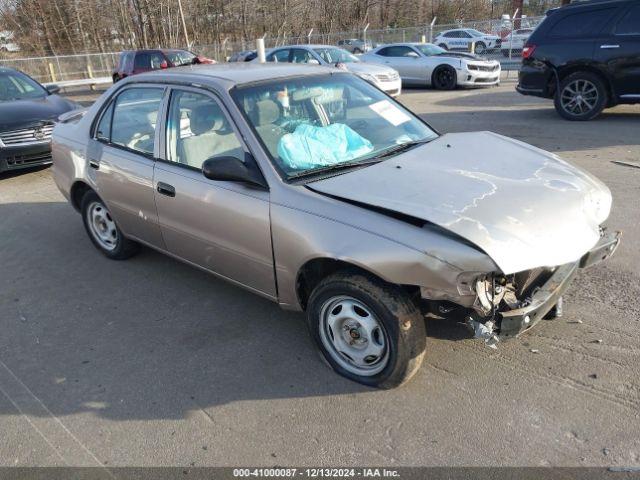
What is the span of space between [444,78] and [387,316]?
14.2 m

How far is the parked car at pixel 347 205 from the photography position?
2674 millimetres

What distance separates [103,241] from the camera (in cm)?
519

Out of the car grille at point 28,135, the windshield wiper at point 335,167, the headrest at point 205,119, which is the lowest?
the car grille at point 28,135

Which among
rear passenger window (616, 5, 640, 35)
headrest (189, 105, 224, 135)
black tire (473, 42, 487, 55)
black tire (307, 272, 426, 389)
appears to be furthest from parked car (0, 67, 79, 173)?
black tire (473, 42, 487, 55)

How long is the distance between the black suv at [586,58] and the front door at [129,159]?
7955 millimetres

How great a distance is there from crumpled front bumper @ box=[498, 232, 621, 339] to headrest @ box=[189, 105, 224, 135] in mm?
2246

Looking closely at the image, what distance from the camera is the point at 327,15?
148 feet

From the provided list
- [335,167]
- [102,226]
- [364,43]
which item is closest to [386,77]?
[102,226]

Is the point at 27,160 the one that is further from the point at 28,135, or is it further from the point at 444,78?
the point at 444,78

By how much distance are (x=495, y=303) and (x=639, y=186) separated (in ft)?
14.6

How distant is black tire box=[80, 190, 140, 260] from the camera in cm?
493

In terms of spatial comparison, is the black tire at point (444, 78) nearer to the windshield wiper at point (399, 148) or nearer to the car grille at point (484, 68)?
the car grille at point (484, 68)

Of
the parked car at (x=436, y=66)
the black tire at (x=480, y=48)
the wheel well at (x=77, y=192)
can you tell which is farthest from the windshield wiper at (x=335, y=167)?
the black tire at (x=480, y=48)

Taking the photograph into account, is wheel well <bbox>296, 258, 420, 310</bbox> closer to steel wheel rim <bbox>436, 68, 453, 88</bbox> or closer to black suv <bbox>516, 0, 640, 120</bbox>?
black suv <bbox>516, 0, 640, 120</bbox>
